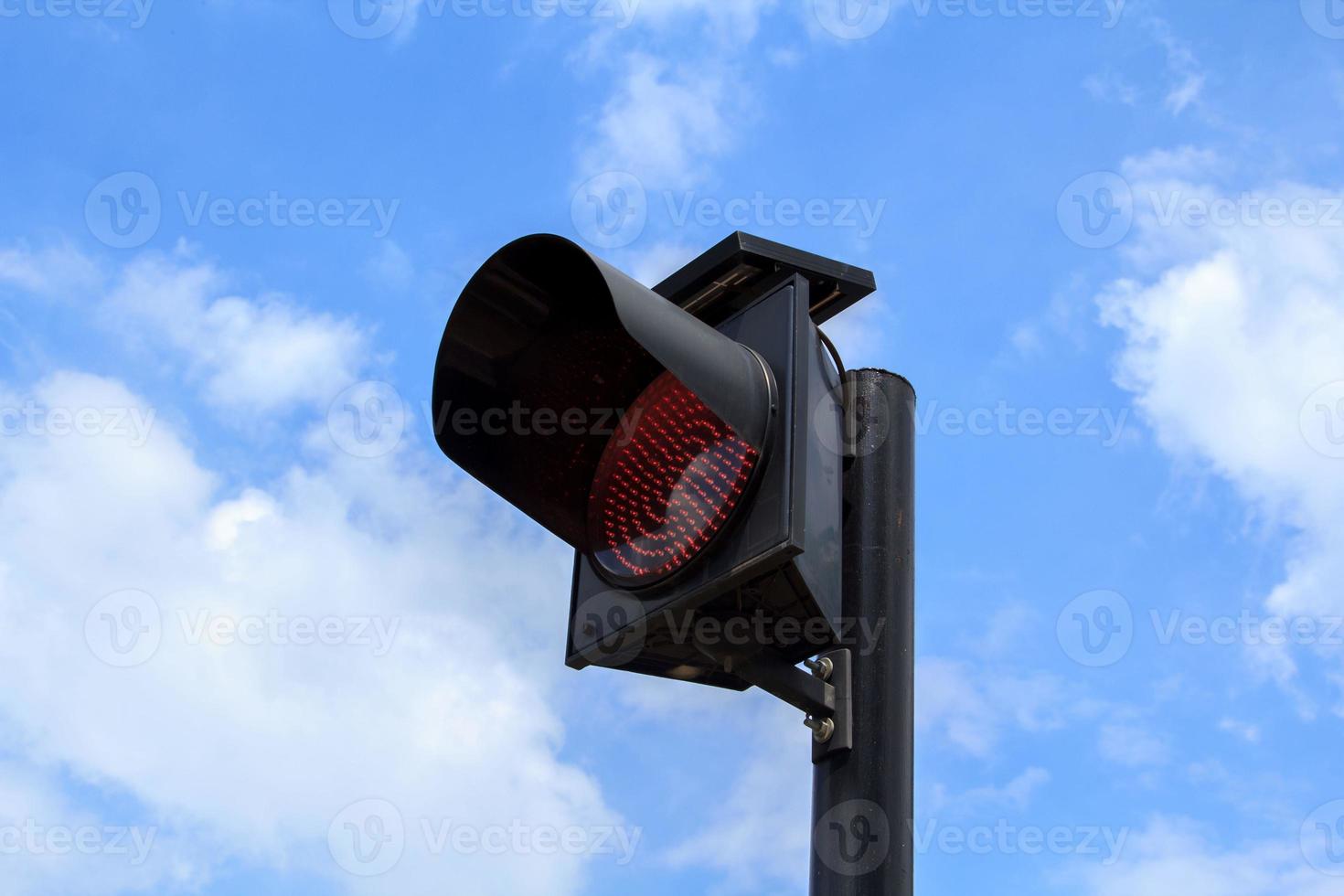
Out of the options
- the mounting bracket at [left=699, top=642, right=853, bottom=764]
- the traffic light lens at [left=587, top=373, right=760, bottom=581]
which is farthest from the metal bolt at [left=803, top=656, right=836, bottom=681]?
the traffic light lens at [left=587, top=373, right=760, bottom=581]

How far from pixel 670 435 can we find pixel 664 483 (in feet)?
0.34

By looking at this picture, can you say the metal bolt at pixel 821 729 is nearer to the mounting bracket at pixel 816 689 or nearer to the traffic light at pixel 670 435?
the mounting bracket at pixel 816 689

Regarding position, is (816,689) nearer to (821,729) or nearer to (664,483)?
(821,729)

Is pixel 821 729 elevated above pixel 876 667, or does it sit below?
below

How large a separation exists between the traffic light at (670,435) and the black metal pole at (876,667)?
0.07 metres

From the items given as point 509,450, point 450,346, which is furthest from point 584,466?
point 450,346

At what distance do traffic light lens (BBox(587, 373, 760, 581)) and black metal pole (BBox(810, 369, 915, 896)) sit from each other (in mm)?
348

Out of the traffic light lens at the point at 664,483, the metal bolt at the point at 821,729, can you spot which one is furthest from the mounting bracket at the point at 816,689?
the traffic light lens at the point at 664,483

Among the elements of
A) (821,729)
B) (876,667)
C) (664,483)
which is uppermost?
(664,483)

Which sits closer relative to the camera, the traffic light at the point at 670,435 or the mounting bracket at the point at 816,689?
the traffic light at the point at 670,435

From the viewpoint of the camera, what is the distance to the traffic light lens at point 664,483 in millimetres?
2996

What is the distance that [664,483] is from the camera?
3188 millimetres

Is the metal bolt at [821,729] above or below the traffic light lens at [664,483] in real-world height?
below

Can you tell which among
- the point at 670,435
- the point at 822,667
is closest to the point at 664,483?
the point at 670,435
